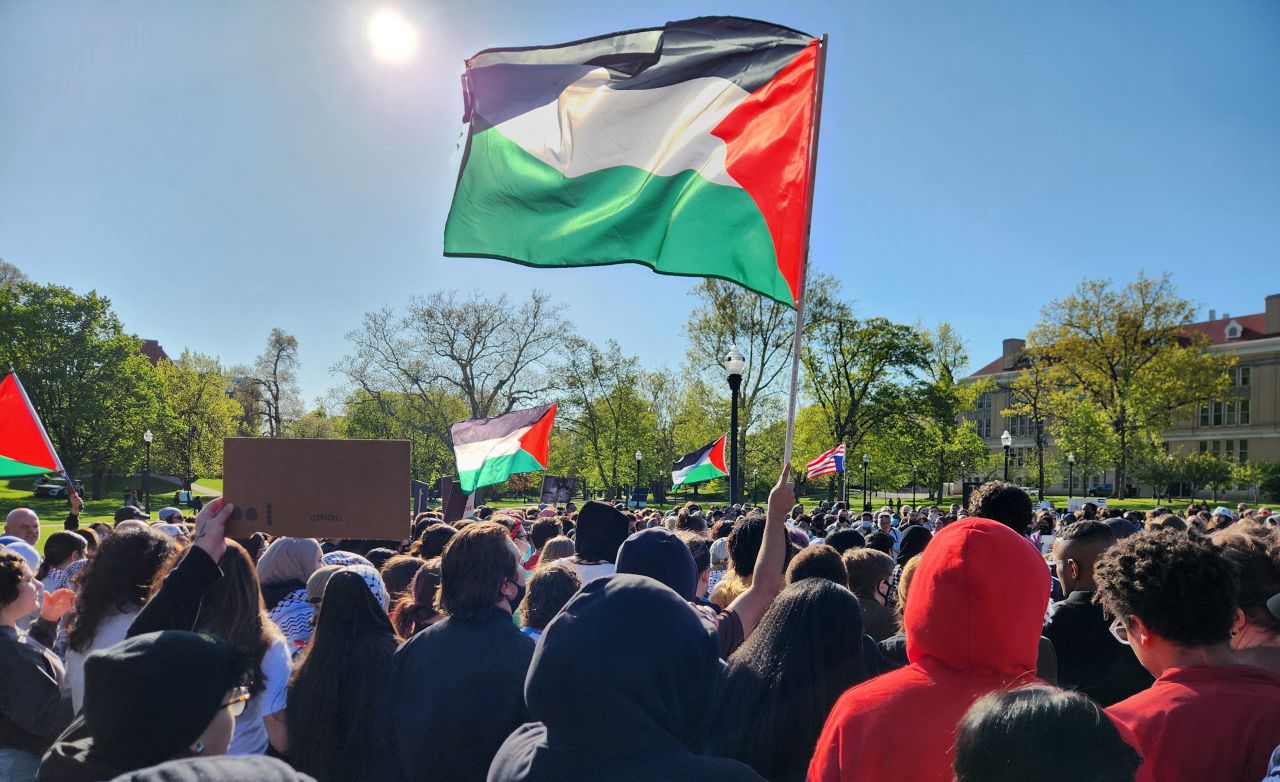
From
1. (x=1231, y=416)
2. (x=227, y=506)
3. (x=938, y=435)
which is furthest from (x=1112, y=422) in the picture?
(x=227, y=506)

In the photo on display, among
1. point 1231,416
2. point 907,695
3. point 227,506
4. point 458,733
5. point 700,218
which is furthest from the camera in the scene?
point 1231,416

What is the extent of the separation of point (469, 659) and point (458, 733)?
0.91ft

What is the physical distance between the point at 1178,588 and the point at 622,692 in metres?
2.02

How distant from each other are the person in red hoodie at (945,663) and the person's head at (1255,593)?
1.47 meters

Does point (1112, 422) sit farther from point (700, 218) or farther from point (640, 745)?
point (640, 745)

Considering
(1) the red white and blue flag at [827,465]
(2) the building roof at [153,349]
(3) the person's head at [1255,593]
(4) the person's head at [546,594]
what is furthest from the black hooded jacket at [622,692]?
(2) the building roof at [153,349]

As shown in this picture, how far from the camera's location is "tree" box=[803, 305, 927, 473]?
52062 millimetres

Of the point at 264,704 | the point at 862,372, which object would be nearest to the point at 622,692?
the point at 264,704

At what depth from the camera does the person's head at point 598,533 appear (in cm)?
620

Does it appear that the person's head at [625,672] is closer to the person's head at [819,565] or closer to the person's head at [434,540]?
the person's head at [819,565]

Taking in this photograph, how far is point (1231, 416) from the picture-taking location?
77.1 meters

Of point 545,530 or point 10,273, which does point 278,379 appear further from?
point 545,530

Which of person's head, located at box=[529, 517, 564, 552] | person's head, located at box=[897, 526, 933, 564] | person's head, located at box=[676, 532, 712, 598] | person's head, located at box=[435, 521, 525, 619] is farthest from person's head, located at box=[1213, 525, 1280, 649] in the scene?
person's head, located at box=[529, 517, 564, 552]

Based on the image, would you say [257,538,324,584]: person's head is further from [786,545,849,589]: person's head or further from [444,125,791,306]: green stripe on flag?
[786,545,849,589]: person's head
